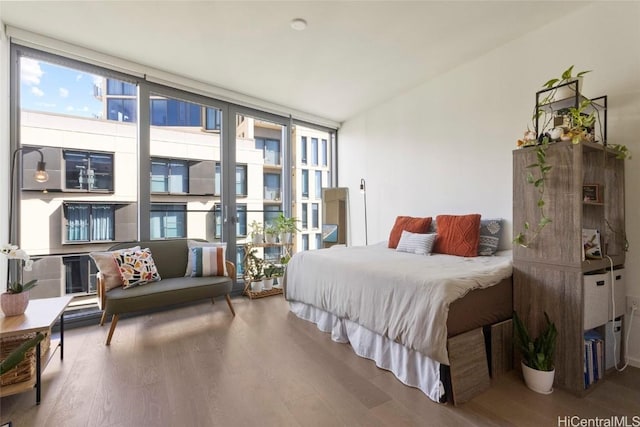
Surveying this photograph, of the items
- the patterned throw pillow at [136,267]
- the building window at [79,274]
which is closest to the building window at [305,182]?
the patterned throw pillow at [136,267]

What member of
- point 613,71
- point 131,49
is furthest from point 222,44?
point 613,71

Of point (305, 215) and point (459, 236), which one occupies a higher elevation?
point (305, 215)

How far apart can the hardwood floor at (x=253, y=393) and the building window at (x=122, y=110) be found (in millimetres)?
2225

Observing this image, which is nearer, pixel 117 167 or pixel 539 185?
pixel 539 185

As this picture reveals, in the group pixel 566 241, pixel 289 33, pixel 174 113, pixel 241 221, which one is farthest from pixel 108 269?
pixel 566 241

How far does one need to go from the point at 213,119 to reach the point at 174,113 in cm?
46

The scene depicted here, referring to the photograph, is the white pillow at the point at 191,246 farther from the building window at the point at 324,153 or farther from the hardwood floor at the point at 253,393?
the building window at the point at 324,153

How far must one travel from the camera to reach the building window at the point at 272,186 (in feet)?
13.8

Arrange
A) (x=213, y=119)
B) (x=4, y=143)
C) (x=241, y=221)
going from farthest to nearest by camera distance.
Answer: (x=241, y=221) < (x=213, y=119) < (x=4, y=143)

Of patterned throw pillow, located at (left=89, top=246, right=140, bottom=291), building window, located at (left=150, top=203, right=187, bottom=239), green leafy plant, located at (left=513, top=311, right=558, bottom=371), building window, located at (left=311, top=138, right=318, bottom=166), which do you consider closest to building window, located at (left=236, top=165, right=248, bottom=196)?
building window, located at (left=150, top=203, right=187, bottom=239)

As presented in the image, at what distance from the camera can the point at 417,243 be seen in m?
2.87

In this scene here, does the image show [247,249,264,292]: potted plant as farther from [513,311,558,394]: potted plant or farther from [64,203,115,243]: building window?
[513,311,558,394]: potted plant

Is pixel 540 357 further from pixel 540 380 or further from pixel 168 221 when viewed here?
pixel 168 221

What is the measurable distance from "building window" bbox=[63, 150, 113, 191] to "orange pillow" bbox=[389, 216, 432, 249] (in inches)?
126
